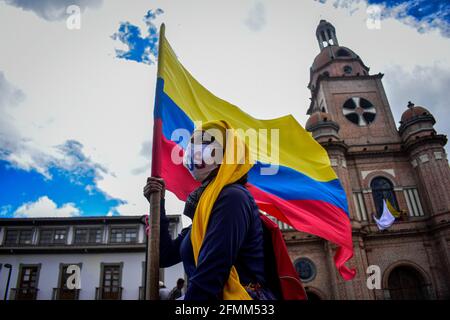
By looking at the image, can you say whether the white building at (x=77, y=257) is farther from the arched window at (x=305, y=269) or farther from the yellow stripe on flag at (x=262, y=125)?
the yellow stripe on flag at (x=262, y=125)

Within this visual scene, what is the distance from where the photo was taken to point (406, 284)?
1855 centimetres

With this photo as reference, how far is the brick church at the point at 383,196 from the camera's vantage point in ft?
59.8

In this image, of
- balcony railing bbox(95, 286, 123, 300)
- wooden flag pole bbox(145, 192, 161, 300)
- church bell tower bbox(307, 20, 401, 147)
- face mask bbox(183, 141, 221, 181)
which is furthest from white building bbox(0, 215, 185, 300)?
face mask bbox(183, 141, 221, 181)

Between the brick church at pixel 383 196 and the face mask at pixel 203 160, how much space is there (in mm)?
17218

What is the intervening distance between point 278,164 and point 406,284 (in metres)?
18.4

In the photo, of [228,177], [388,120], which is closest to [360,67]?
[388,120]

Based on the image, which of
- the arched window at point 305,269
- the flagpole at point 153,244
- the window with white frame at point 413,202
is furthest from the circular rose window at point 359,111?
the flagpole at point 153,244

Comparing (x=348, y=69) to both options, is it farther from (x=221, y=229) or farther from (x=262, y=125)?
(x=221, y=229)

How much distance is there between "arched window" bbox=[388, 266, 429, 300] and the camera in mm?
18172

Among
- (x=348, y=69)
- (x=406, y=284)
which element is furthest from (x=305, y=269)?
(x=348, y=69)
